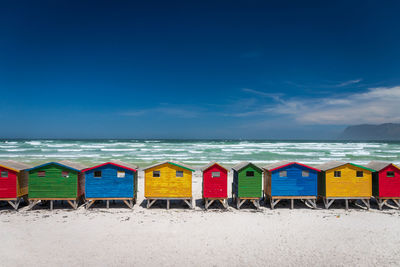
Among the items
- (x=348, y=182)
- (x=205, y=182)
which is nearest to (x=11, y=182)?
(x=205, y=182)

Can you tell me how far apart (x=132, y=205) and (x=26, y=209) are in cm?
639

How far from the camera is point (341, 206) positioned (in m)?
16.8

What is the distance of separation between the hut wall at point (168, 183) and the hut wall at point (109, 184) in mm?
1132

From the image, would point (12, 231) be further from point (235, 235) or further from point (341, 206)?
point (341, 206)

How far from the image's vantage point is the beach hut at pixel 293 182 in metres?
15.9

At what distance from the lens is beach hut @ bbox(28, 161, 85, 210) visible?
15.2m

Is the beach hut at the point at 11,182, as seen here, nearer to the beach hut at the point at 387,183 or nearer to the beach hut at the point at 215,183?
the beach hut at the point at 215,183

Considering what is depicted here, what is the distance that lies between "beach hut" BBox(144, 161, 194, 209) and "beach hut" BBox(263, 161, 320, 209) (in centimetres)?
533

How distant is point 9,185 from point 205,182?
11729mm

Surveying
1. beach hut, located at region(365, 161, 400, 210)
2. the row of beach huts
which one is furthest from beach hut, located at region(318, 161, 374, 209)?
beach hut, located at region(365, 161, 400, 210)

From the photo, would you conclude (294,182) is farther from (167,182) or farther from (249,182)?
(167,182)

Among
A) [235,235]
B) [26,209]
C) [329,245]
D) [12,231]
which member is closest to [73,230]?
[12,231]

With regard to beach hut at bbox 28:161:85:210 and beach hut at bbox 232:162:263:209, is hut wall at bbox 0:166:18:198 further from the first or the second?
beach hut at bbox 232:162:263:209

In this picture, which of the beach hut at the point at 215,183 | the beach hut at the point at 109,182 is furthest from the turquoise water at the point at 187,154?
the beach hut at the point at 215,183
